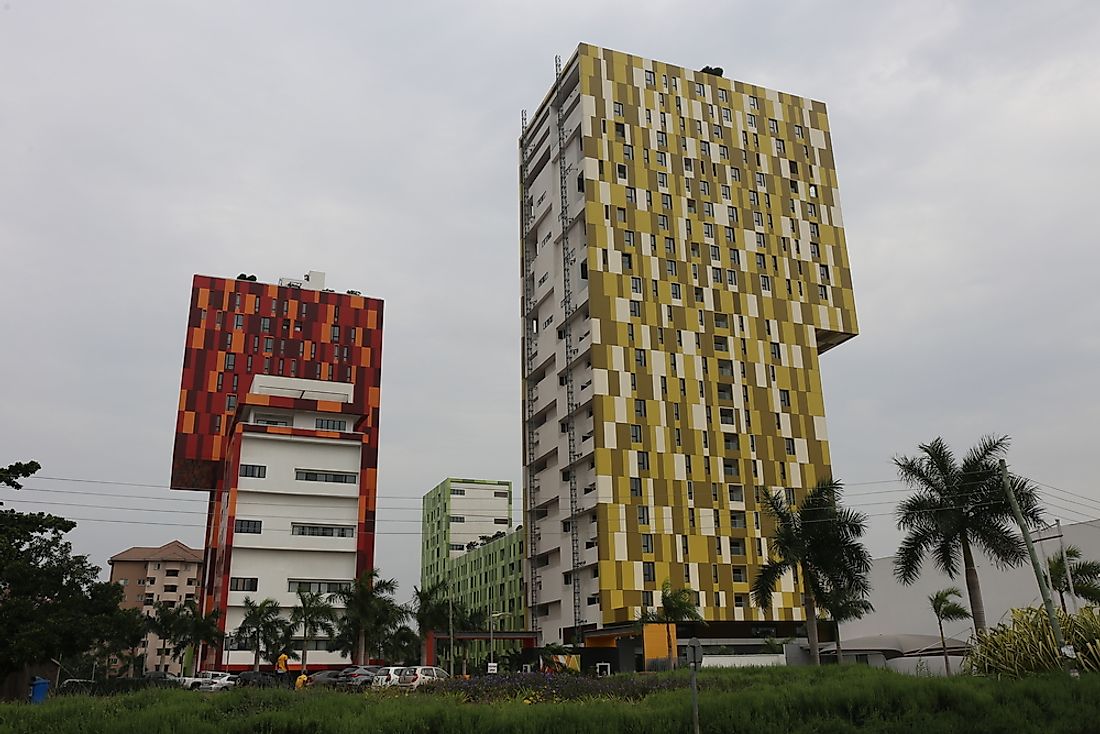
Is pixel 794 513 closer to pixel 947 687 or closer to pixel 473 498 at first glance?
pixel 947 687

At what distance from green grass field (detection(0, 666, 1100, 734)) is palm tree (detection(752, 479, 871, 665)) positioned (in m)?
19.3

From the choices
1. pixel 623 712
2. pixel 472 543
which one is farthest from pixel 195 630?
pixel 472 543

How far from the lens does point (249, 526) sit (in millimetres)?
89188

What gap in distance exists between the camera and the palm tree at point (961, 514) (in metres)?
43.8

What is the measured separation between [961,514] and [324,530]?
213 feet

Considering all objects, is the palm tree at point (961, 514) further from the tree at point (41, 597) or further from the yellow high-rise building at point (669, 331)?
the tree at point (41, 597)

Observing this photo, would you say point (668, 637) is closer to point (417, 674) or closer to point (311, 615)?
point (417, 674)

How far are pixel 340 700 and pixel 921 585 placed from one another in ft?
218

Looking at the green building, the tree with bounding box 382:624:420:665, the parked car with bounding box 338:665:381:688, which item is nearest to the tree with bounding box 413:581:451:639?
the tree with bounding box 382:624:420:665

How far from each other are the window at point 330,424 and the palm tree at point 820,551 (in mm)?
59225

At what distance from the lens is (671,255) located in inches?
3374

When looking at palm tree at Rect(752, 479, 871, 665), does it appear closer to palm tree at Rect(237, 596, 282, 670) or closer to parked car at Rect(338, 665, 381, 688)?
parked car at Rect(338, 665, 381, 688)

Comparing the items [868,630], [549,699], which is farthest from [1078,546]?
[549,699]

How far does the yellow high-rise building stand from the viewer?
76375 millimetres
